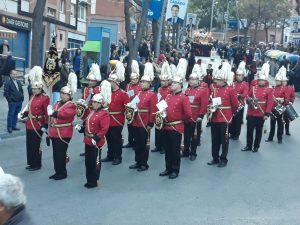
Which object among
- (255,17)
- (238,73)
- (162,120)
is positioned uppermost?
(255,17)

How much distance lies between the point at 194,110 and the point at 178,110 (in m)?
1.54

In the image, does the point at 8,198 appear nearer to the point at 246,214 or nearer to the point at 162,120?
the point at 246,214

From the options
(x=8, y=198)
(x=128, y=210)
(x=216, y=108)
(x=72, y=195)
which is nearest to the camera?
(x=8, y=198)

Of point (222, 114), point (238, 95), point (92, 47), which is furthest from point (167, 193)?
point (92, 47)

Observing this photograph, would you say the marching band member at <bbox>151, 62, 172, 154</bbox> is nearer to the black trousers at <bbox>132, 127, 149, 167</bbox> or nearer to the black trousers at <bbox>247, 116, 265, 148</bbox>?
the black trousers at <bbox>132, 127, 149, 167</bbox>

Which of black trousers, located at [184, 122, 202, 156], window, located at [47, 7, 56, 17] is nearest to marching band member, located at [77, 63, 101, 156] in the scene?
black trousers, located at [184, 122, 202, 156]

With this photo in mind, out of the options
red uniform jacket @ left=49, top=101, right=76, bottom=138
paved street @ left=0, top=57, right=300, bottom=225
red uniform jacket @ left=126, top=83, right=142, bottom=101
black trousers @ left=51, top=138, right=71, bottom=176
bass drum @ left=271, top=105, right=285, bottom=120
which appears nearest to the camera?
paved street @ left=0, top=57, right=300, bottom=225

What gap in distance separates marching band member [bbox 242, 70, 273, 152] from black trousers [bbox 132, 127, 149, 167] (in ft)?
10.1

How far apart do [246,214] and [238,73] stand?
6.81 meters

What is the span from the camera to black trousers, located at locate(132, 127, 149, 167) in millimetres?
10938

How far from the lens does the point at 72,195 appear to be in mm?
8914

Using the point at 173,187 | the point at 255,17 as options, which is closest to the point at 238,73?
the point at 173,187

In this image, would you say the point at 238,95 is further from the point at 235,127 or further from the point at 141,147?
the point at 141,147

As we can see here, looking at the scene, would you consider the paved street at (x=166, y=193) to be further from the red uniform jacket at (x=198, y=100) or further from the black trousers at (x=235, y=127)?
the black trousers at (x=235, y=127)
